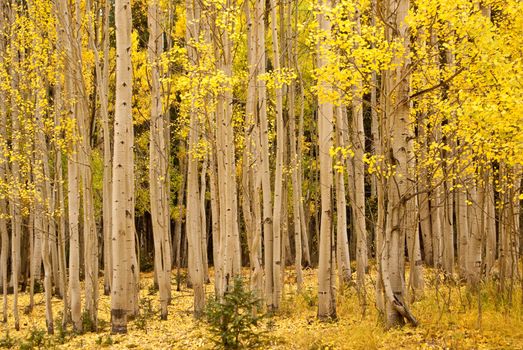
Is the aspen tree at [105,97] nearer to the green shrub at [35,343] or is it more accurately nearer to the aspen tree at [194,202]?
the aspen tree at [194,202]

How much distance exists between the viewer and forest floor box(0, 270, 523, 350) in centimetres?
675

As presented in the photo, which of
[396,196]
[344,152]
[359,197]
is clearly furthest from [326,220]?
[359,197]

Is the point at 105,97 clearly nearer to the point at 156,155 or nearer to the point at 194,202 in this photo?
the point at 156,155

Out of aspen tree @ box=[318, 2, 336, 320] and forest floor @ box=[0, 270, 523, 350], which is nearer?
forest floor @ box=[0, 270, 523, 350]

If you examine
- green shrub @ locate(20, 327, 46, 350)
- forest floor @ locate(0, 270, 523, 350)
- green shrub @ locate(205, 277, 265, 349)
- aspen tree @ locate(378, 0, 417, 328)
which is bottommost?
green shrub @ locate(20, 327, 46, 350)

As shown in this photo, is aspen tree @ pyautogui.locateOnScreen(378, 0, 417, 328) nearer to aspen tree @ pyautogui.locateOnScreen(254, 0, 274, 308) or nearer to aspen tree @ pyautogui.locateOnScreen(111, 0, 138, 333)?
aspen tree @ pyautogui.locateOnScreen(254, 0, 274, 308)

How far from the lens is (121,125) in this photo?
8.86 metres

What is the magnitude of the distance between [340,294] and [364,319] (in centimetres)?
Answer: 295

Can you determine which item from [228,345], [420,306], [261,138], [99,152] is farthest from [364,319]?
[99,152]

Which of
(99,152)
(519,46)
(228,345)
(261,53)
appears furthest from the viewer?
(99,152)

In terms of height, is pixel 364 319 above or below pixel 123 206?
below

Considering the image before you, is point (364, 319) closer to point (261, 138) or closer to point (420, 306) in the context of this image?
point (420, 306)

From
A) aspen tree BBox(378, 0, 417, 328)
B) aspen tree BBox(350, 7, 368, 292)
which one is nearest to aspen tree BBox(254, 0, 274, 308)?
aspen tree BBox(350, 7, 368, 292)

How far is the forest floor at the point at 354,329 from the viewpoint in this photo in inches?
266
